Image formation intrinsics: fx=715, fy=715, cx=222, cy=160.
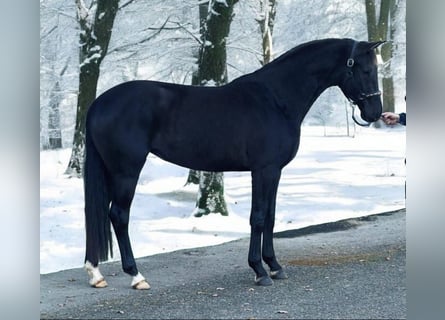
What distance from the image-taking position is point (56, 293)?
5.14 metres

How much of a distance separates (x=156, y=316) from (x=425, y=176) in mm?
2275

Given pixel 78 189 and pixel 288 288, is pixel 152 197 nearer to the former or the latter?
pixel 78 189

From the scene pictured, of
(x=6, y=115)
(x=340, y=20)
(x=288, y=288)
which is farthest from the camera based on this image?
(x=340, y=20)

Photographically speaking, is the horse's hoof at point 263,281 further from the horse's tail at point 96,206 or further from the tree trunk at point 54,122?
the tree trunk at point 54,122

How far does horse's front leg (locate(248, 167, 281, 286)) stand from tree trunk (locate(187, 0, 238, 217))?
16.1 inches

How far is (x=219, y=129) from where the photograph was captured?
5164 mm

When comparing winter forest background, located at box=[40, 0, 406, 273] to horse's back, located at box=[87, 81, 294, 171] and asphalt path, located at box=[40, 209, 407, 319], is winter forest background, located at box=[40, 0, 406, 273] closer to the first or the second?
asphalt path, located at box=[40, 209, 407, 319]

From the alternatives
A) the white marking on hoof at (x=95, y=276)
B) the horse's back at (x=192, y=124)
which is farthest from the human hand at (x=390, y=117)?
the white marking on hoof at (x=95, y=276)

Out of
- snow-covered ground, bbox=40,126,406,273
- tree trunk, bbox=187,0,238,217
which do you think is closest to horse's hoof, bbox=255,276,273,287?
snow-covered ground, bbox=40,126,406,273

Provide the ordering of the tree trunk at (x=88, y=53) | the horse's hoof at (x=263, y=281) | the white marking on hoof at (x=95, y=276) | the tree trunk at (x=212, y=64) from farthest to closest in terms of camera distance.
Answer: the tree trunk at (x=212, y=64), the tree trunk at (x=88, y=53), the horse's hoof at (x=263, y=281), the white marking on hoof at (x=95, y=276)

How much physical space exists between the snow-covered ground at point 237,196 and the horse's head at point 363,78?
1.08ft

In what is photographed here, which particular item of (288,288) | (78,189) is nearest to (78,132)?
(78,189)

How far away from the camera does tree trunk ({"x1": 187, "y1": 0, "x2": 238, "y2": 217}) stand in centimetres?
558

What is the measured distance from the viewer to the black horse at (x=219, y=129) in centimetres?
507
